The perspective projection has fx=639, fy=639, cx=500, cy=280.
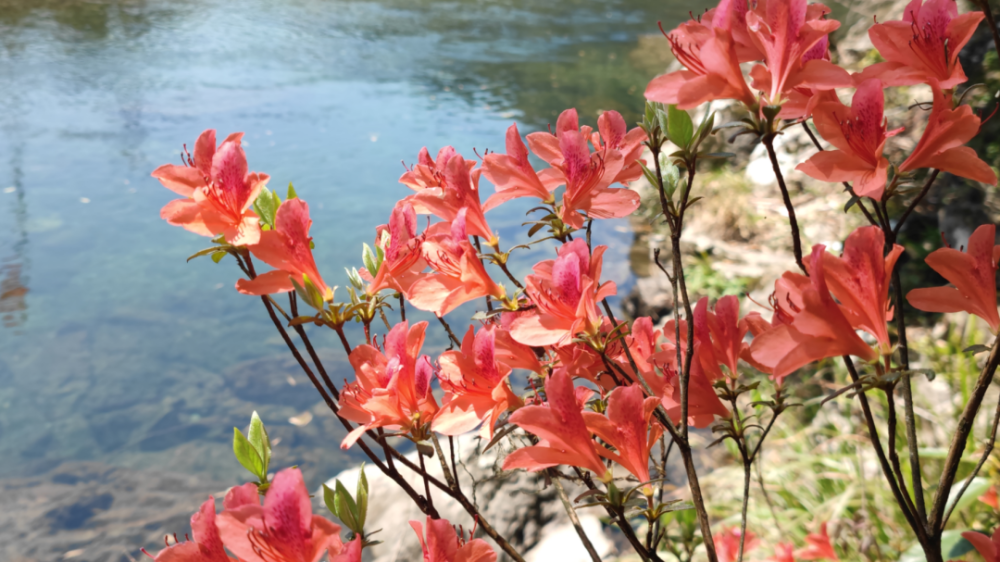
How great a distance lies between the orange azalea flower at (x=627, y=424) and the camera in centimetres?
51

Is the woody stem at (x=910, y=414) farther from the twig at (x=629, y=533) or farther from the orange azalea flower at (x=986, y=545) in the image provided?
the twig at (x=629, y=533)

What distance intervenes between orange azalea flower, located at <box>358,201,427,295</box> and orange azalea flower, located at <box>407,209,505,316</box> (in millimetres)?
17

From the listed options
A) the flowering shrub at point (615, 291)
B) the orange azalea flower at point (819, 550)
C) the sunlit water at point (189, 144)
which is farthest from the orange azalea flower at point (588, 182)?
the sunlit water at point (189, 144)

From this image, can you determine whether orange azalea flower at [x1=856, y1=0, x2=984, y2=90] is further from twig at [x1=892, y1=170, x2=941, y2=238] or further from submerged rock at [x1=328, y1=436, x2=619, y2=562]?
submerged rock at [x1=328, y1=436, x2=619, y2=562]

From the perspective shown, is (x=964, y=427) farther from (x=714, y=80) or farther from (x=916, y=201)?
(x=714, y=80)

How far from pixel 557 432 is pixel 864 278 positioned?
0.26 metres

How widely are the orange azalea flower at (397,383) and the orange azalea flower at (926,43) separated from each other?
0.46 meters

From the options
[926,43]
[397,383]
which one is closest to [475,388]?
[397,383]

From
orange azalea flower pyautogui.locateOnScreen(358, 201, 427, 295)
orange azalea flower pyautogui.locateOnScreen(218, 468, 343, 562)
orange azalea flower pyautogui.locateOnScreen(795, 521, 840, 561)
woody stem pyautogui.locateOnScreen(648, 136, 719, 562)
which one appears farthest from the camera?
orange azalea flower pyautogui.locateOnScreen(795, 521, 840, 561)

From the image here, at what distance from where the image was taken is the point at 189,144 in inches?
201

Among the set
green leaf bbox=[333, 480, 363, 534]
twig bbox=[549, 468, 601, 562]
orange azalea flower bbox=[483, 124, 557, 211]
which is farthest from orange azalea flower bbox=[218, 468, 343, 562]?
orange azalea flower bbox=[483, 124, 557, 211]

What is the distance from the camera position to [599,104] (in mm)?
6812

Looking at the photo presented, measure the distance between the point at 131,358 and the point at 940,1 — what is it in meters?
3.46

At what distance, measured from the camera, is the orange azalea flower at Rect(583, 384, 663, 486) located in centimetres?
51
